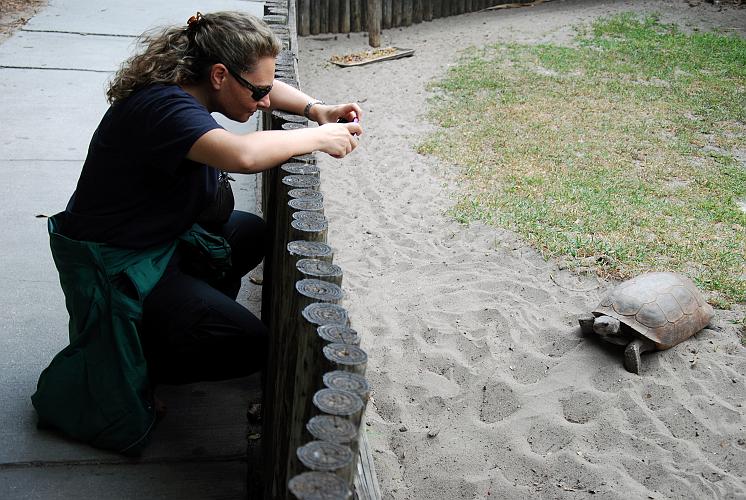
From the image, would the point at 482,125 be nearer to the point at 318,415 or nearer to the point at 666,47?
the point at 666,47

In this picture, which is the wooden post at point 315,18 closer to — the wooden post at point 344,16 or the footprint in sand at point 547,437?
the wooden post at point 344,16

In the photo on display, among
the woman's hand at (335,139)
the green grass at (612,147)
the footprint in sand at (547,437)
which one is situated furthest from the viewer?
the green grass at (612,147)

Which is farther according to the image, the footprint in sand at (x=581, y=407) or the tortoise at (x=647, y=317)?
the tortoise at (x=647, y=317)

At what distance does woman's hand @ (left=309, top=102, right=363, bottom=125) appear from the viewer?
3.48 metres

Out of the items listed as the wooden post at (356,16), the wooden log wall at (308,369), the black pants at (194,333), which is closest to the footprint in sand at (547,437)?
the wooden log wall at (308,369)

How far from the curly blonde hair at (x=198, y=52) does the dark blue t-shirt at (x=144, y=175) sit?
56mm

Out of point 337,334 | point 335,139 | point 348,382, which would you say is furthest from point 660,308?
point 348,382

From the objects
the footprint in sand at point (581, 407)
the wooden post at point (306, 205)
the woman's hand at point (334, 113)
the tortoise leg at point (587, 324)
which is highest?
the woman's hand at point (334, 113)

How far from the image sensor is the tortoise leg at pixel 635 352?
3.92 meters

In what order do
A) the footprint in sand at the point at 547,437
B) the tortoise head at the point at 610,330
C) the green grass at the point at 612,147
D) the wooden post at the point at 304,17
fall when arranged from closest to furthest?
the footprint in sand at the point at 547,437 → the tortoise head at the point at 610,330 → the green grass at the point at 612,147 → the wooden post at the point at 304,17

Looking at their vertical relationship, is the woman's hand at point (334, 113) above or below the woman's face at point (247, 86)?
below

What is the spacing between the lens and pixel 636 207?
582 cm

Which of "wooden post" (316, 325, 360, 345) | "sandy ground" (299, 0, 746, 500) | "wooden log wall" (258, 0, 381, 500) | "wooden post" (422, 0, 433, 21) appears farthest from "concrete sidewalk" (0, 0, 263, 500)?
"wooden post" (422, 0, 433, 21)

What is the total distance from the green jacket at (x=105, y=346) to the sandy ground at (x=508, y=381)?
3.67ft
